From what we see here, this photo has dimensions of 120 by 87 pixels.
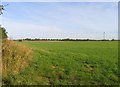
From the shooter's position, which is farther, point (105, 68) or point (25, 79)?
point (105, 68)

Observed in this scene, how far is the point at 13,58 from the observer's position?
67.9ft

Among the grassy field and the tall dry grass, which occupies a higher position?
the tall dry grass

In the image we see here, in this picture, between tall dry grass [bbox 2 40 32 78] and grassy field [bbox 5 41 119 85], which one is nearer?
grassy field [bbox 5 41 119 85]

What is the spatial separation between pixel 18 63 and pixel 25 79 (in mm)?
2266

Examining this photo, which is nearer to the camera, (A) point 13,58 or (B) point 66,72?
(B) point 66,72

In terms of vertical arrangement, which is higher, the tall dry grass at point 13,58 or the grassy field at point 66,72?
the tall dry grass at point 13,58

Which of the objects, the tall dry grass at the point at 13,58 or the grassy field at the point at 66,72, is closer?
the grassy field at the point at 66,72

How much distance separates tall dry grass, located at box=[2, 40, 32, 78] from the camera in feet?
62.9

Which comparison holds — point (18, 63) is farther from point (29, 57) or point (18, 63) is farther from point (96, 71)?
point (96, 71)

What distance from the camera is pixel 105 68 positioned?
21953mm

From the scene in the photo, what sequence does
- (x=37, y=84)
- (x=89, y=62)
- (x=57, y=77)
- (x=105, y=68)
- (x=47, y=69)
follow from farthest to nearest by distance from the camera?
(x=89, y=62), (x=105, y=68), (x=47, y=69), (x=57, y=77), (x=37, y=84)

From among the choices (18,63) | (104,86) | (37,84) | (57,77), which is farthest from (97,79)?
(18,63)

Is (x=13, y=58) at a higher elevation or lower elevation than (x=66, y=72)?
higher

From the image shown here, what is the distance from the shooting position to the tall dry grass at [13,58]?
1918cm
